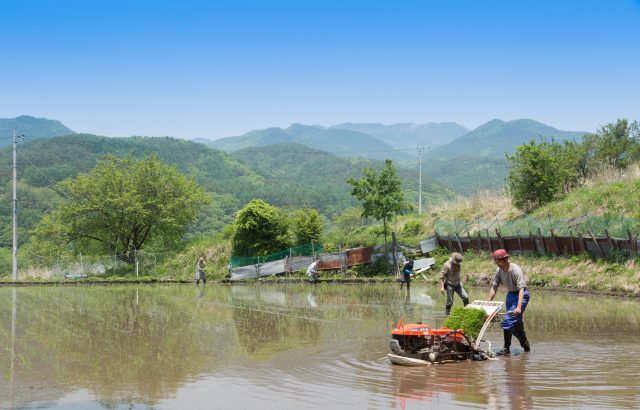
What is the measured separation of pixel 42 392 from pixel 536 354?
7.92 m

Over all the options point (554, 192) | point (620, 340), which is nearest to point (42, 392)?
point (620, 340)

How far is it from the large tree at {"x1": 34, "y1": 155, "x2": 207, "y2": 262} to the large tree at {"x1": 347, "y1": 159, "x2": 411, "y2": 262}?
15.5m

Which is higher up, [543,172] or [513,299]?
[543,172]

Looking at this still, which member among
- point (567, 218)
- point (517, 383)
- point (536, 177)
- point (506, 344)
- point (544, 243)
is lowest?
point (517, 383)

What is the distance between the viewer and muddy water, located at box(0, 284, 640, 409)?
31.1 feet

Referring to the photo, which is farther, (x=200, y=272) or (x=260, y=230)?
(x=260, y=230)

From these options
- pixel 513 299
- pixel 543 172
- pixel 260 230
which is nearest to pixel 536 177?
pixel 543 172

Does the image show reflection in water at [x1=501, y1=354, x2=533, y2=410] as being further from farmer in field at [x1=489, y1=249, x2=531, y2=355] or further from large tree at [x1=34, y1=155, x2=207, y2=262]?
large tree at [x1=34, y1=155, x2=207, y2=262]

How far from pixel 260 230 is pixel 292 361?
30270mm

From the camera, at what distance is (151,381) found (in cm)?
1082

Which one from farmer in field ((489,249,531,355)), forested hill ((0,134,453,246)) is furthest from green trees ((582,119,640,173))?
forested hill ((0,134,453,246))

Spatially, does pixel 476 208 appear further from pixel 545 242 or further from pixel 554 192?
pixel 545 242

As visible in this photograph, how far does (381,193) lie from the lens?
38219 mm

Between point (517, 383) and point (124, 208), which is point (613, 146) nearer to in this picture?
point (124, 208)
